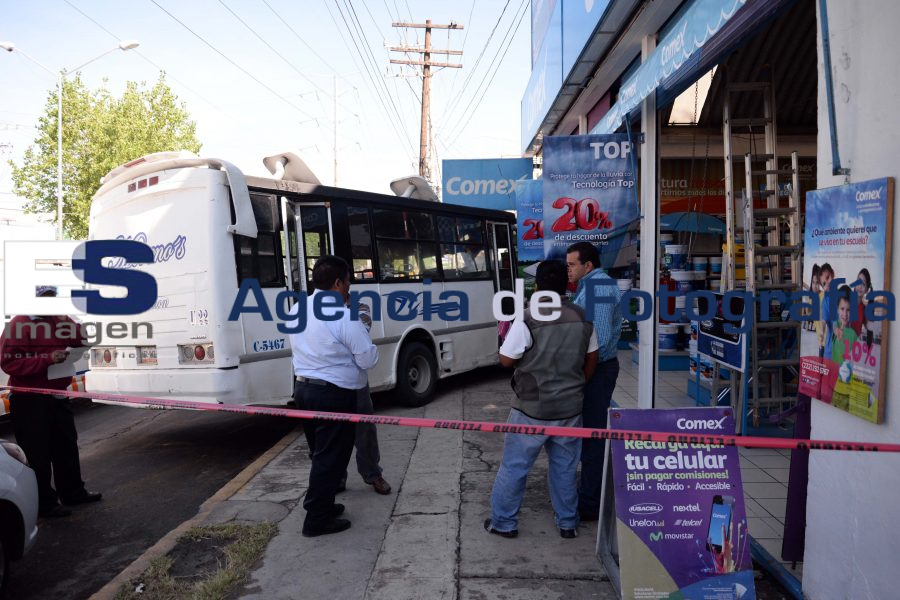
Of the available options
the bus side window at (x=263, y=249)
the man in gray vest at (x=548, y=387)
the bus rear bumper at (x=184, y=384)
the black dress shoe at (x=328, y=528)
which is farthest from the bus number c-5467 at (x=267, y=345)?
the man in gray vest at (x=548, y=387)

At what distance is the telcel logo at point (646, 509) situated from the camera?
134 inches

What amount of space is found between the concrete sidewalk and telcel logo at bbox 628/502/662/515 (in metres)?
0.57

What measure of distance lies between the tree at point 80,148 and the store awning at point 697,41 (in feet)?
77.5

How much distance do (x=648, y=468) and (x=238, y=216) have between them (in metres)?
4.61

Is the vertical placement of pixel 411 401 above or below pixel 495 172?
below

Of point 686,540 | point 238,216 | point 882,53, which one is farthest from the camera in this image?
point 238,216

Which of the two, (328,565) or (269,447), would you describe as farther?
(269,447)

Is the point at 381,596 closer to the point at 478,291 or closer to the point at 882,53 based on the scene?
the point at 882,53

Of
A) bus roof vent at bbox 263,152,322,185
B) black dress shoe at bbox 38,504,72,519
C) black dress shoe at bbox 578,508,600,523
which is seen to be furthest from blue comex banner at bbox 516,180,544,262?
black dress shoe at bbox 38,504,72,519

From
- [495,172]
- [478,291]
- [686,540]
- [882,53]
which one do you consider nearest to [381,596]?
[686,540]

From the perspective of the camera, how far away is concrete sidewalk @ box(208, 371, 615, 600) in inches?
147

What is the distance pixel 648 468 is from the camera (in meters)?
3.50

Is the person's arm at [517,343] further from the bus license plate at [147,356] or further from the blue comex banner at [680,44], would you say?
the bus license plate at [147,356]

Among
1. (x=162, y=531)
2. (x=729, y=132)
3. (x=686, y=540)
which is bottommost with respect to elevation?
(x=162, y=531)
